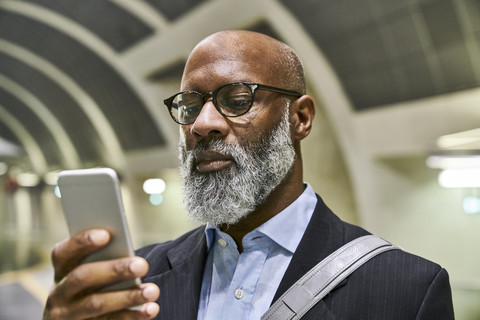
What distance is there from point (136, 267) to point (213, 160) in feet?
2.40

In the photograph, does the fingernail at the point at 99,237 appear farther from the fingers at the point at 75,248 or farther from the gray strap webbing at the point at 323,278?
the gray strap webbing at the point at 323,278

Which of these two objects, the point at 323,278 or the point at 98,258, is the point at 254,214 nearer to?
the point at 323,278

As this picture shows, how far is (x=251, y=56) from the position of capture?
181 centimetres

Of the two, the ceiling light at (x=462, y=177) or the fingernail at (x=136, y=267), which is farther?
the ceiling light at (x=462, y=177)

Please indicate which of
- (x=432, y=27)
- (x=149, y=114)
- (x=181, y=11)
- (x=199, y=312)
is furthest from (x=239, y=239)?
(x=149, y=114)

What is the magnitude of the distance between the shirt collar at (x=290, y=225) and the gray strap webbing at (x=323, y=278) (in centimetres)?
18

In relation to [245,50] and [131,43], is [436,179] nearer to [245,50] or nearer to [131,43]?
[245,50]

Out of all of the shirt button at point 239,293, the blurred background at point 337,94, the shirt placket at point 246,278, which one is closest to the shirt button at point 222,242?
the shirt placket at point 246,278

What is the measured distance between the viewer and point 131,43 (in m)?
10.4

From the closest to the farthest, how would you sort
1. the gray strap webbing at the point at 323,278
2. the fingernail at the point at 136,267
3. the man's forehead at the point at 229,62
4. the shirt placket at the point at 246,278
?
the fingernail at the point at 136,267
the gray strap webbing at the point at 323,278
the shirt placket at the point at 246,278
the man's forehead at the point at 229,62

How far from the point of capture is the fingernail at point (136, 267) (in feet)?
3.57

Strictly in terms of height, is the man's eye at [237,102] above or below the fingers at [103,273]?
above

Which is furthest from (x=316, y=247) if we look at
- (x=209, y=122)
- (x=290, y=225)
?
(x=209, y=122)

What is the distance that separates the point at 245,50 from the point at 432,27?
530cm
